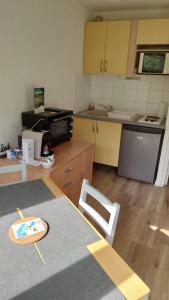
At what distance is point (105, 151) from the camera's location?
339 cm

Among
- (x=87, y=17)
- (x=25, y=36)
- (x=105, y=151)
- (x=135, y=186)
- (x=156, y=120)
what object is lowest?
(x=135, y=186)

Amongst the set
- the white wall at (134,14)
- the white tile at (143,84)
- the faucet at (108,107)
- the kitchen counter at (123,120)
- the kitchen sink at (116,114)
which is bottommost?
the kitchen counter at (123,120)

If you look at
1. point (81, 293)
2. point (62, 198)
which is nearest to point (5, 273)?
point (81, 293)

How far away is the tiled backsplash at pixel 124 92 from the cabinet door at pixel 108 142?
524mm

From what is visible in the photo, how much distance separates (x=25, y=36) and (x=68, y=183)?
4.64ft

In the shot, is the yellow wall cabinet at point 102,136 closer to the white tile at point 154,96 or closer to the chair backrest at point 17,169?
the white tile at point 154,96

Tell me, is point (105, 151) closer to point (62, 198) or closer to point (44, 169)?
point (44, 169)

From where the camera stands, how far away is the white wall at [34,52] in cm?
196

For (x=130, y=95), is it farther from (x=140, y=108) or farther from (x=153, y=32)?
(x=153, y=32)

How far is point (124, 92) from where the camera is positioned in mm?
3568

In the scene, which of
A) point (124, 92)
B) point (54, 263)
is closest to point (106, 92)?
point (124, 92)

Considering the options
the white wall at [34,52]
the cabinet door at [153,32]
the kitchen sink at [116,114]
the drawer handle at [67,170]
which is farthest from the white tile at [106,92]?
the drawer handle at [67,170]

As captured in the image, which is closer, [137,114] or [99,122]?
[99,122]

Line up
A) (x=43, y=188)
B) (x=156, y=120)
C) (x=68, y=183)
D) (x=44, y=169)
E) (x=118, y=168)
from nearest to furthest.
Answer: (x=43, y=188), (x=44, y=169), (x=68, y=183), (x=156, y=120), (x=118, y=168)
